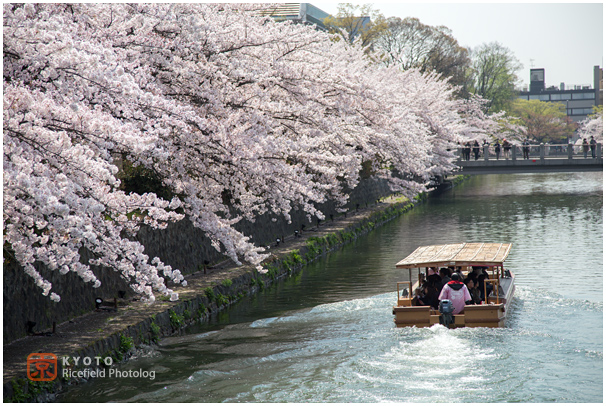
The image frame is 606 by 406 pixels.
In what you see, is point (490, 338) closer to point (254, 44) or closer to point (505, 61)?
point (254, 44)

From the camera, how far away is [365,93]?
20.0 m

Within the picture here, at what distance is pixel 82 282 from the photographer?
13.0 m

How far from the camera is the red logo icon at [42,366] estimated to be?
9672mm

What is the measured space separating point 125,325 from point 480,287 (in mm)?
8267

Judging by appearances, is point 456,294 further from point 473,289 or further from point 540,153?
point 540,153

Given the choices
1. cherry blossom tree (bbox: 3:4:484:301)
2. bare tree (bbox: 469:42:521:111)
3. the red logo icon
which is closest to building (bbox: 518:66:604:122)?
bare tree (bbox: 469:42:521:111)

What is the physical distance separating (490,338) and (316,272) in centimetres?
933

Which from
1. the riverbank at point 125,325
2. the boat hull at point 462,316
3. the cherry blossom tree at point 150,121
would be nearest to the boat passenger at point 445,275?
the boat hull at point 462,316

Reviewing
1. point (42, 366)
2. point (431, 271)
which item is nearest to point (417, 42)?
point (431, 271)

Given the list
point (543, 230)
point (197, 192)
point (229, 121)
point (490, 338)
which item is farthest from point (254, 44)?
point (543, 230)

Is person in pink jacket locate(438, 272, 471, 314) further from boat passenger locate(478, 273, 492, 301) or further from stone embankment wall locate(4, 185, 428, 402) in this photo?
stone embankment wall locate(4, 185, 428, 402)

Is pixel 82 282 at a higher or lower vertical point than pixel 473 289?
higher

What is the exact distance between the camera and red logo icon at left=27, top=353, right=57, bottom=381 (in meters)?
9.67

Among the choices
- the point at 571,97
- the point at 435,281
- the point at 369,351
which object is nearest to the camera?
the point at 369,351
